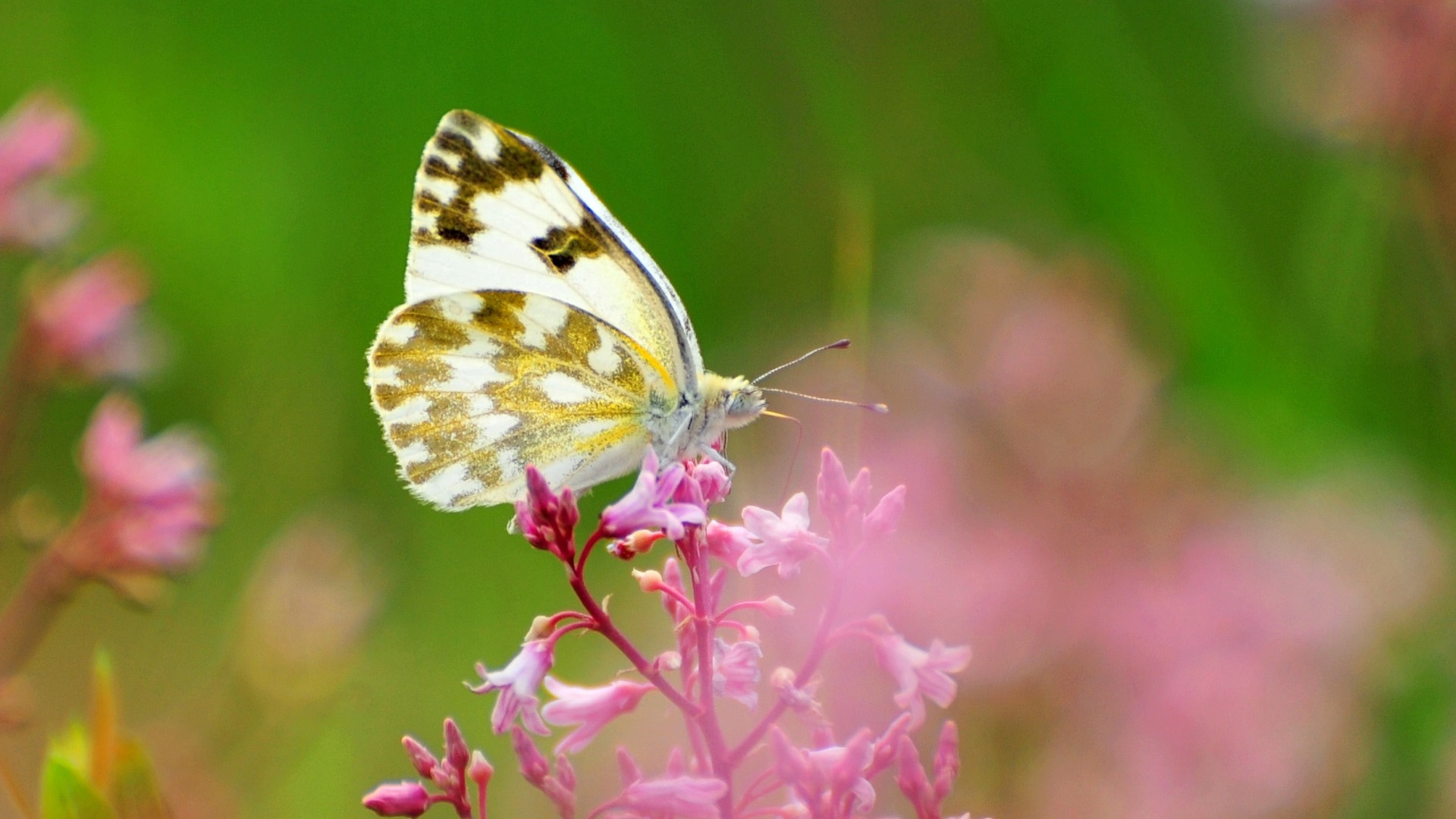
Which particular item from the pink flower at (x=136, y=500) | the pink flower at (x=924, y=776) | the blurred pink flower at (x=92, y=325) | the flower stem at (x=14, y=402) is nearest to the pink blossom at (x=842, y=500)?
the pink flower at (x=924, y=776)

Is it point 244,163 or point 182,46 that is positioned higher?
point 182,46

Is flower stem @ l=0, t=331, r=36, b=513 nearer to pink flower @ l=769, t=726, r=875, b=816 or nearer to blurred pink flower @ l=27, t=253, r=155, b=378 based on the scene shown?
blurred pink flower @ l=27, t=253, r=155, b=378

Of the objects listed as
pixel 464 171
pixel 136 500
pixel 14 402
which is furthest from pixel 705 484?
pixel 14 402

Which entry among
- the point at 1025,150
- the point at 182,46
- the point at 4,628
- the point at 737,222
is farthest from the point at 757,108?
the point at 4,628

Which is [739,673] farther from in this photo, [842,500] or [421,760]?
[421,760]

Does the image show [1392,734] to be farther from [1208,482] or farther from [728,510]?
[728,510]

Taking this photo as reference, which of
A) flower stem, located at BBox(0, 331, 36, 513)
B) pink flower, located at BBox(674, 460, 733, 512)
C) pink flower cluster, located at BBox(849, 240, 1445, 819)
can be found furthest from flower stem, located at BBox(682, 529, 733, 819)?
flower stem, located at BBox(0, 331, 36, 513)

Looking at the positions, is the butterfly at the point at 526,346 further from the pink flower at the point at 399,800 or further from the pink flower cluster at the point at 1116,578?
the pink flower at the point at 399,800
